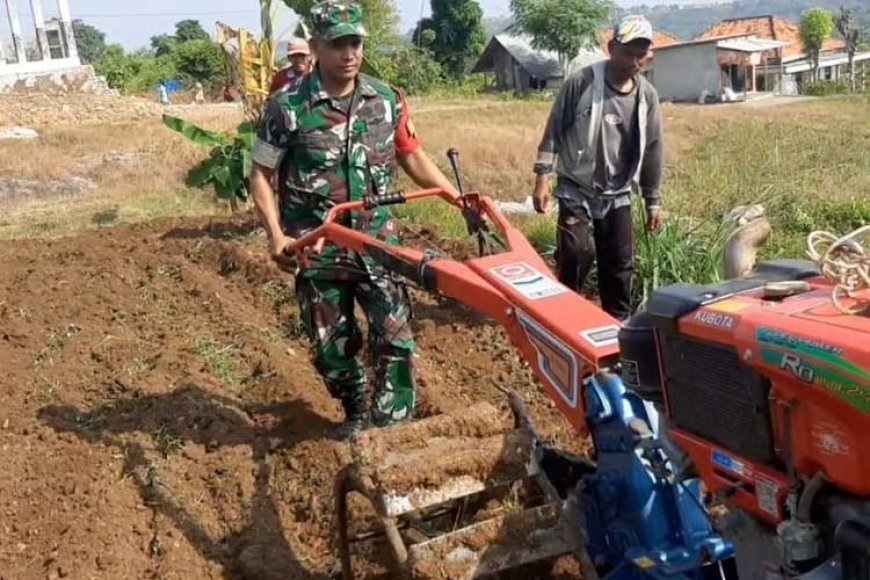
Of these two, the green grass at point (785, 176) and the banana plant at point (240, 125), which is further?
the banana plant at point (240, 125)

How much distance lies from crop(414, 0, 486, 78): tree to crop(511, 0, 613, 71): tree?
10.1 feet

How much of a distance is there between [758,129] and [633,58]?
62.2ft

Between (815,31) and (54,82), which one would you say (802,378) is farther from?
(815,31)

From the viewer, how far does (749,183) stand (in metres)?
10.7

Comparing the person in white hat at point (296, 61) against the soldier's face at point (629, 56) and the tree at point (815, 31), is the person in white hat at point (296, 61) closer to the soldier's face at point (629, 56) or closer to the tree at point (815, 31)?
the soldier's face at point (629, 56)

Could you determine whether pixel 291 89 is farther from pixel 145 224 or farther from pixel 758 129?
pixel 758 129

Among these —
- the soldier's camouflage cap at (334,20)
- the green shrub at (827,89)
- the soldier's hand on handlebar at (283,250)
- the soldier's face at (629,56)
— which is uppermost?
the soldier's camouflage cap at (334,20)

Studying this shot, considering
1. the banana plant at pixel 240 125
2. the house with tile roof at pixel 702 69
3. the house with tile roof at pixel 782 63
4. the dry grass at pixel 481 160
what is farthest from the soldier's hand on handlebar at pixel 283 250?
the house with tile roof at pixel 782 63

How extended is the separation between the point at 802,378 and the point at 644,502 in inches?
31.4

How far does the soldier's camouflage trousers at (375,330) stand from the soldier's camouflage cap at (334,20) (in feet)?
3.19

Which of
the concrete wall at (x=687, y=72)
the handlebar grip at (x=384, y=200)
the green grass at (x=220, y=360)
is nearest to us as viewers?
→ the handlebar grip at (x=384, y=200)

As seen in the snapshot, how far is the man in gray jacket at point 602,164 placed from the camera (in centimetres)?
526

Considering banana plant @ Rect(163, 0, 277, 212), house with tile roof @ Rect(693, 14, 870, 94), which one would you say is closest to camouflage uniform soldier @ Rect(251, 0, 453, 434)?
banana plant @ Rect(163, 0, 277, 212)

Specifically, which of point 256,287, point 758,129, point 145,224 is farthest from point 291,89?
point 758,129
